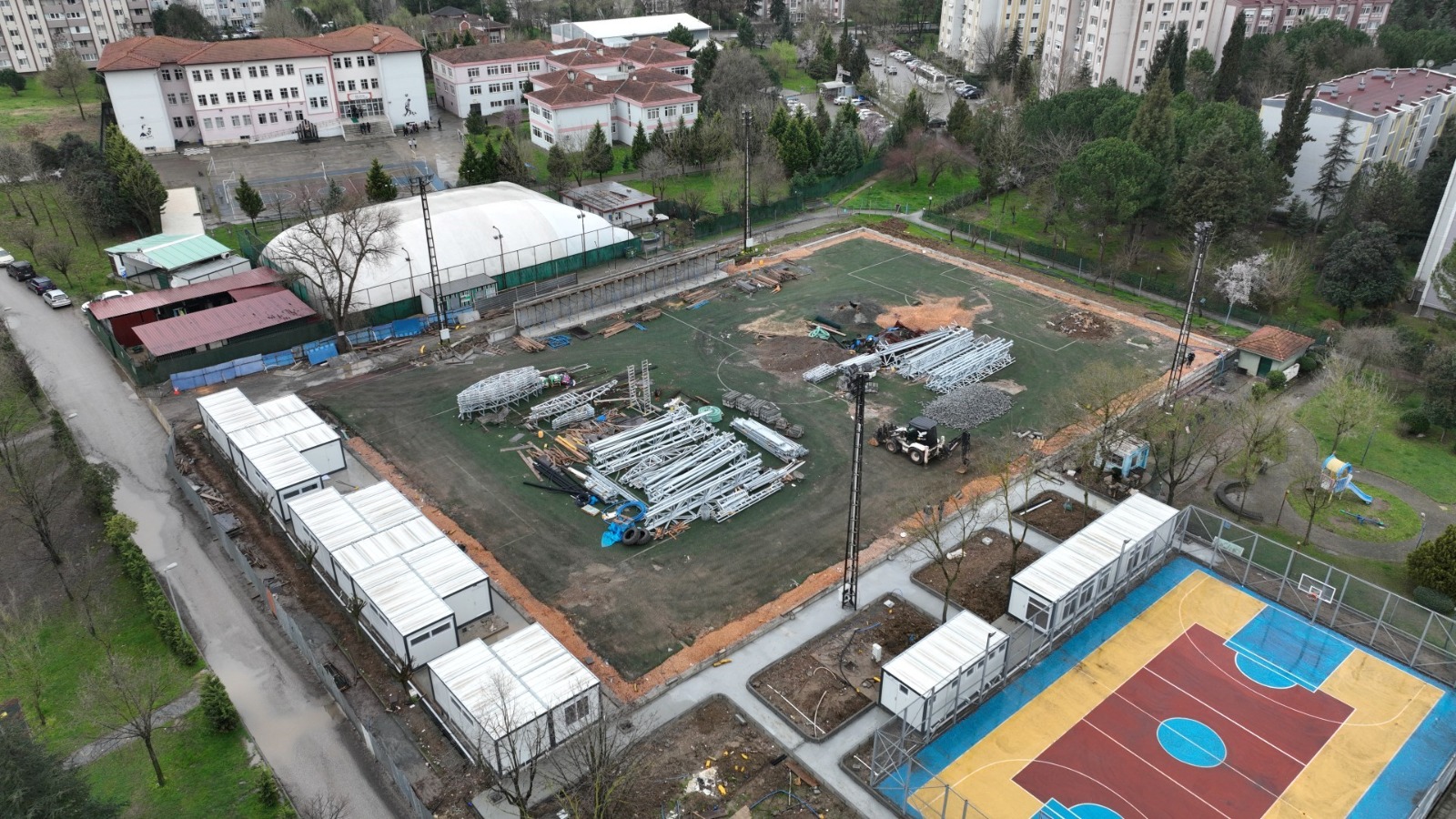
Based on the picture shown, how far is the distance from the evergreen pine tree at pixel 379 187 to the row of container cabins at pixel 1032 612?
5430 cm

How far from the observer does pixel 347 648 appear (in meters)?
30.7

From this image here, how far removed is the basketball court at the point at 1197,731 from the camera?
2570cm

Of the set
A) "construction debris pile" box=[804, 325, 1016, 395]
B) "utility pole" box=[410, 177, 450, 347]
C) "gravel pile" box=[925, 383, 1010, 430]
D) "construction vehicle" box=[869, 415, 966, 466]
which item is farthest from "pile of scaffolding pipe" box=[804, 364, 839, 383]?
"utility pole" box=[410, 177, 450, 347]

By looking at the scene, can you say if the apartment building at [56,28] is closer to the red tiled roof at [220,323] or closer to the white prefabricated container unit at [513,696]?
the red tiled roof at [220,323]

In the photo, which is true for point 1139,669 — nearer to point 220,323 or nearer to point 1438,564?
point 1438,564

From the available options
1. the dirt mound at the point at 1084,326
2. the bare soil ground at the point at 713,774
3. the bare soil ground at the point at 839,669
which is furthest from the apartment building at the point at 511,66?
the bare soil ground at the point at 713,774

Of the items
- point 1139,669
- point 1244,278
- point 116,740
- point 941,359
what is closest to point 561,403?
point 941,359

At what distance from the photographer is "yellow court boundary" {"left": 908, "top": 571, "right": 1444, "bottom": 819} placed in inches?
1013

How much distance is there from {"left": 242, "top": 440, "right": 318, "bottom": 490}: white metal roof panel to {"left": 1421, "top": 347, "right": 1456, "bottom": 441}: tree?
4977 centimetres

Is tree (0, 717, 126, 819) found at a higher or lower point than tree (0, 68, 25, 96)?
lower

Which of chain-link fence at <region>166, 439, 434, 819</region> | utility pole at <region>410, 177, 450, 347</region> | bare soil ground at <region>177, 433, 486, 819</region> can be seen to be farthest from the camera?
utility pole at <region>410, 177, 450, 347</region>

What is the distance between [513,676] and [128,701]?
9970 mm

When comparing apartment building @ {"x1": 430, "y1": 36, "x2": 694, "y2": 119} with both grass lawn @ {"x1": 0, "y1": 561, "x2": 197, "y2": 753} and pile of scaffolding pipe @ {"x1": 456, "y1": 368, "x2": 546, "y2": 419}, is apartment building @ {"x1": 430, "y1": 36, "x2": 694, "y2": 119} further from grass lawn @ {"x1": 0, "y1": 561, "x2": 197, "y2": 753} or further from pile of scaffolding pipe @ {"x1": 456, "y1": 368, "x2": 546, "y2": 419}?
grass lawn @ {"x1": 0, "y1": 561, "x2": 197, "y2": 753}

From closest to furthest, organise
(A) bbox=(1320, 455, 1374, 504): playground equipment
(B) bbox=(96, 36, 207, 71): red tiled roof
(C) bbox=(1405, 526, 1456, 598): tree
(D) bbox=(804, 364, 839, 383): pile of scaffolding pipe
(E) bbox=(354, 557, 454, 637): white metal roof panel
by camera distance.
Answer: (E) bbox=(354, 557, 454, 637): white metal roof panel < (C) bbox=(1405, 526, 1456, 598): tree < (A) bbox=(1320, 455, 1374, 504): playground equipment < (D) bbox=(804, 364, 839, 383): pile of scaffolding pipe < (B) bbox=(96, 36, 207, 71): red tiled roof
